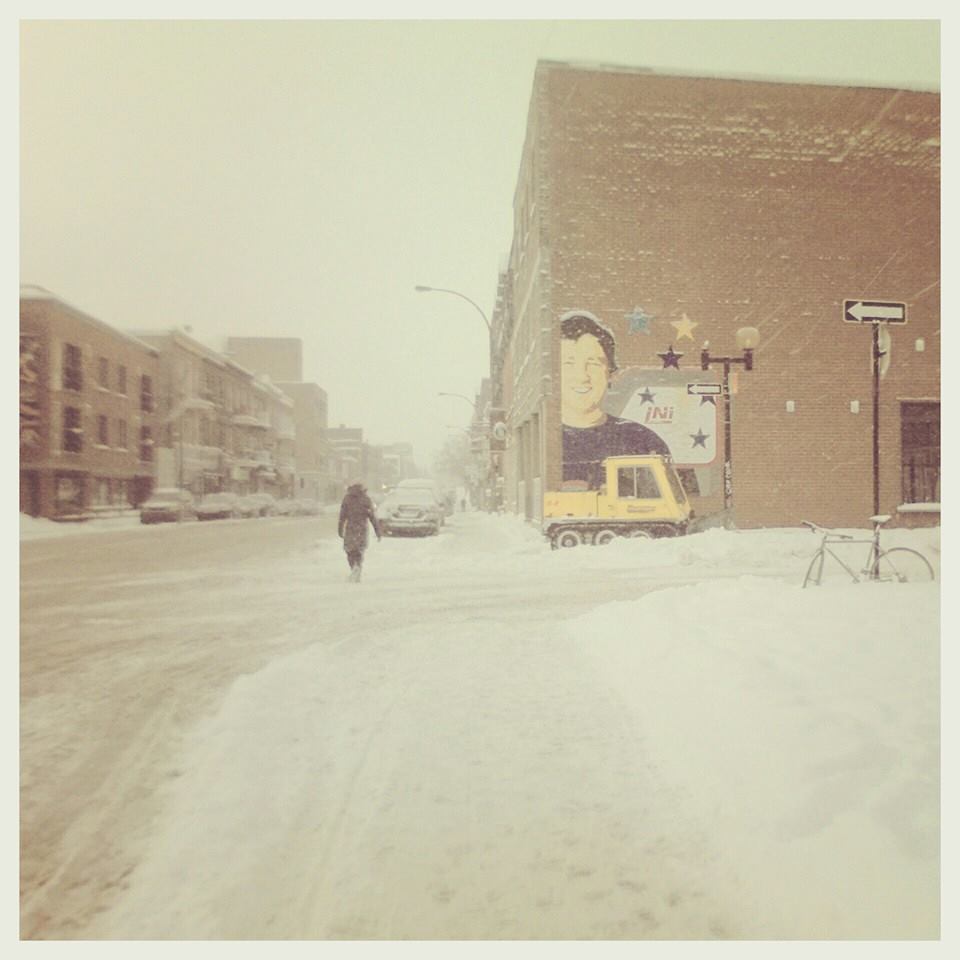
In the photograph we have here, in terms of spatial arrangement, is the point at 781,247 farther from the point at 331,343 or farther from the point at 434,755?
the point at 434,755

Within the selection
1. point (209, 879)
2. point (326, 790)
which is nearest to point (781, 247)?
point (326, 790)

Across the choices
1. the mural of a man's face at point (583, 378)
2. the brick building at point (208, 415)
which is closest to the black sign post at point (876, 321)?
the mural of a man's face at point (583, 378)

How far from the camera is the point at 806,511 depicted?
451 centimetres

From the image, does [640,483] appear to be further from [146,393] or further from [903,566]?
[146,393]

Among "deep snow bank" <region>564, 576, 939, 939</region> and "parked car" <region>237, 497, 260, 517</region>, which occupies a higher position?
"parked car" <region>237, 497, 260, 517</region>

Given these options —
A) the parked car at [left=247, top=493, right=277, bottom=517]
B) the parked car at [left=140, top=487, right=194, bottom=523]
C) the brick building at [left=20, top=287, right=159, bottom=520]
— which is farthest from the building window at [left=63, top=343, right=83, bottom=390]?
the parked car at [left=247, top=493, right=277, bottom=517]

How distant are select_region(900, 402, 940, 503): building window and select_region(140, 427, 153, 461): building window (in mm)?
4504

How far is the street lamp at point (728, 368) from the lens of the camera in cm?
443

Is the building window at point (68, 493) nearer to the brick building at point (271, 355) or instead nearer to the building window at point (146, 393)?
the building window at point (146, 393)

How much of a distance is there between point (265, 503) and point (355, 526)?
1.10 meters

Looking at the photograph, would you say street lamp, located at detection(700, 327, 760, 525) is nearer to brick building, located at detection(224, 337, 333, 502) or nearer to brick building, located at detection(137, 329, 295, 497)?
brick building, located at detection(224, 337, 333, 502)

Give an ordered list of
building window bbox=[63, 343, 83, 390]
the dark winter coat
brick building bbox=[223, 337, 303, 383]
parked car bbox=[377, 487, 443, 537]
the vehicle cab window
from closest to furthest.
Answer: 1. building window bbox=[63, 343, 83, 390]
2. brick building bbox=[223, 337, 303, 383]
3. the vehicle cab window
4. the dark winter coat
5. parked car bbox=[377, 487, 443, 537]

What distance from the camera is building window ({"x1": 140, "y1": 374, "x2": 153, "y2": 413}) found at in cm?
369

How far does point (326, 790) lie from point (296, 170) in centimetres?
341
